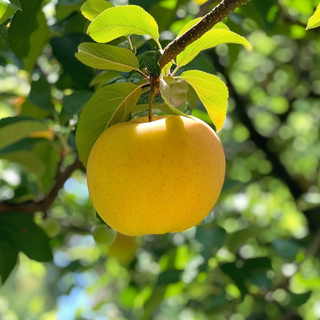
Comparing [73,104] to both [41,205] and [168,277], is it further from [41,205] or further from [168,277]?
[168,277]

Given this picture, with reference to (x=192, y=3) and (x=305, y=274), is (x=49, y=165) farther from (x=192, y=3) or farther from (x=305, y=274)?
(x=305, y=274)

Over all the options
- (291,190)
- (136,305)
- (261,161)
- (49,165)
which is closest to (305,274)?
(291,190)

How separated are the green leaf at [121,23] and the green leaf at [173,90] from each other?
0.24ft

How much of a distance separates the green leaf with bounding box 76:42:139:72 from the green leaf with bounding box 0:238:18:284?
62 centimetres

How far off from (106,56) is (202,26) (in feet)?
0.47

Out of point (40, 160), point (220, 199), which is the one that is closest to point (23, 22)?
point (40, 160)

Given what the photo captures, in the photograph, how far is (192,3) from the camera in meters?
1.25

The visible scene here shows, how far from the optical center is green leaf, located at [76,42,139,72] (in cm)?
50

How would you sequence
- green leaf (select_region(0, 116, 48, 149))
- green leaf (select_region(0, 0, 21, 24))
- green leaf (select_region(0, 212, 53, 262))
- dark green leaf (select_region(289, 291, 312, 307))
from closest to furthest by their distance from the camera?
green leaf (select_region(0, 0, 21, 24)) < green leaf (select_region(0, 116, 48, 149)) < green leaf (select_region(0, 212, 53, 262)) < dark green leaf (select_region(289, 291, 312, 307))

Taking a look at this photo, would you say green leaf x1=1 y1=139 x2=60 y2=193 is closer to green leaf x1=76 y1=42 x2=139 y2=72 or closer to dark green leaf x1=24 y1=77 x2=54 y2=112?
dark green leaf x1=24 y1=77 x2=54 y2=112

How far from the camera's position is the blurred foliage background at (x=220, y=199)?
0.93 metres

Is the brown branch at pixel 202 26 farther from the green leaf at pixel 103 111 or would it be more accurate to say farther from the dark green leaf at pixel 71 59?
the dark green leaf at pixel 71 59

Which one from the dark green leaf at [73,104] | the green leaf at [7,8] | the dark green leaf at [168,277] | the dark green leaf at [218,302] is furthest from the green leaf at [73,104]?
the dark green leaf at [218,302]

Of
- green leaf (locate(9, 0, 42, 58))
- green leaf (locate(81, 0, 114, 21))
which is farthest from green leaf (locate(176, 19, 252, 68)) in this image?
green leaf (locate(9, 0, 42, 58))
